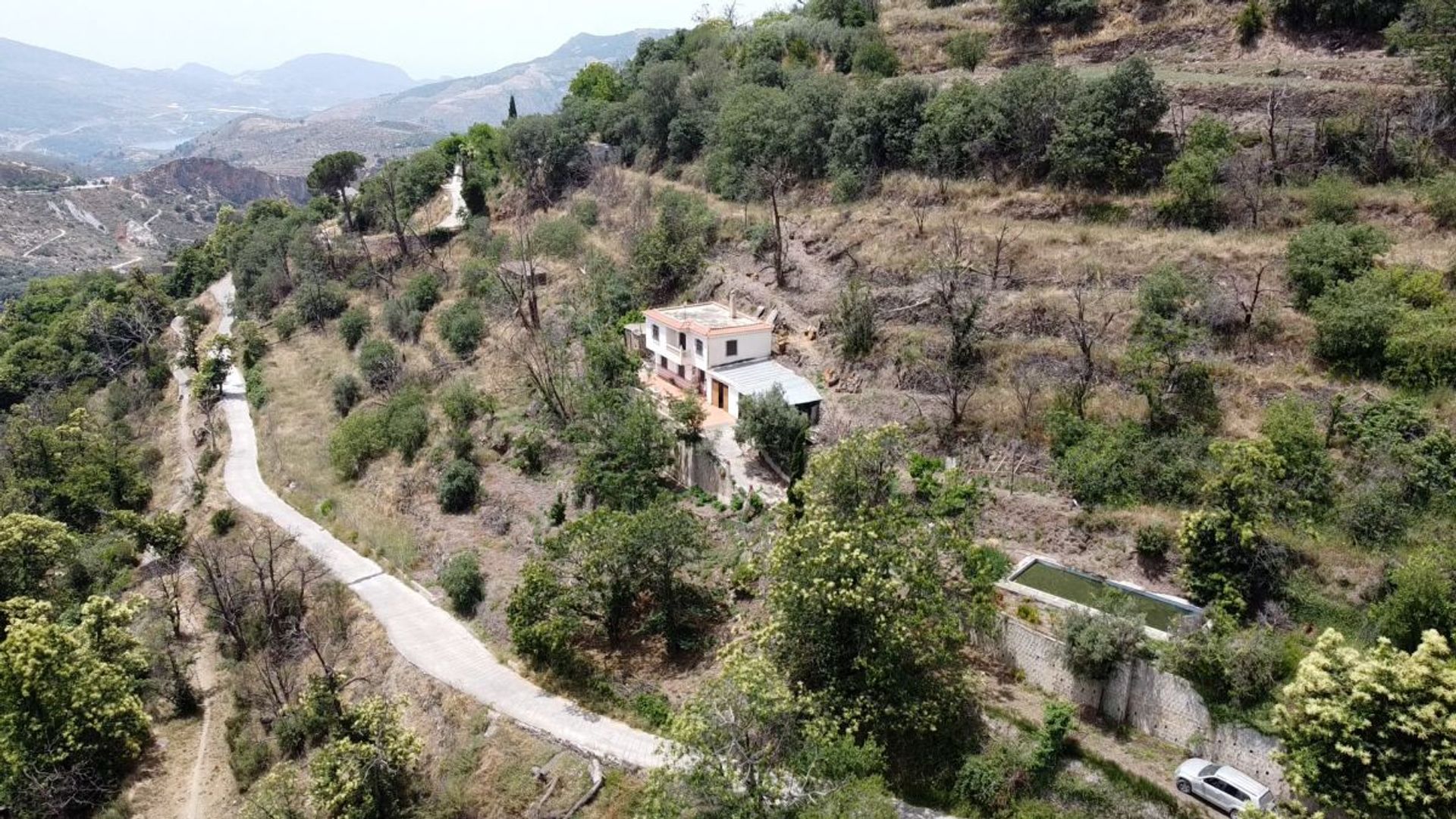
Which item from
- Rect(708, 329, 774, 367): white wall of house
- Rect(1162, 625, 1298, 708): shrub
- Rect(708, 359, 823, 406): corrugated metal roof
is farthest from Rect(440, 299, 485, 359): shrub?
Rect(1162, 625, 1298, 708): shrub

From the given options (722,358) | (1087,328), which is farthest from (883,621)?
(722,358)

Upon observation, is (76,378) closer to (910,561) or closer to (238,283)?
(238,283)

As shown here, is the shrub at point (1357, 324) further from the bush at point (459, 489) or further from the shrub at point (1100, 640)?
the bush at point (459, 489)

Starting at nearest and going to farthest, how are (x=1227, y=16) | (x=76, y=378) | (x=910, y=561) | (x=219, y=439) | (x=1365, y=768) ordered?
(x=1365, y=768), (x=910, y=561), (x=1227, y=16), (x=219, y=439), (x=76, y=378)

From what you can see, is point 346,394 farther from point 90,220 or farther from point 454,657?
point 90,220

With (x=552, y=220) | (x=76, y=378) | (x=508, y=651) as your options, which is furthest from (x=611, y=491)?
(x=76, y=378)

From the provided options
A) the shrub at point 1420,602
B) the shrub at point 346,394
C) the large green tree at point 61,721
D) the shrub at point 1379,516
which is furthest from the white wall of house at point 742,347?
the shrub at point 346,394
